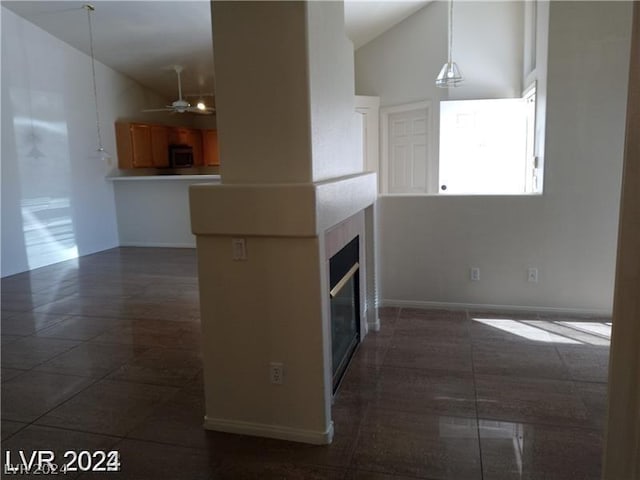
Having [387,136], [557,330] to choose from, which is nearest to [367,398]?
[557,330]

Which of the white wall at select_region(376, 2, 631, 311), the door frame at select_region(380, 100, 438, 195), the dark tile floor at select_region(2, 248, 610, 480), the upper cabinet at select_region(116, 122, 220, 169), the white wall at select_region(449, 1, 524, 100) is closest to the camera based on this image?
the dark tile floor at select_region(2, 248, 610, 480)

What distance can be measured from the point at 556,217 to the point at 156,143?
23.3 feet

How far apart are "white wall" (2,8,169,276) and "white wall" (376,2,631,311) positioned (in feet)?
16.0

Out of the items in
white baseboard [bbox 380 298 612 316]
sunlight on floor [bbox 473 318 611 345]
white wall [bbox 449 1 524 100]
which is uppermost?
white wall [bbox 449 1 524 100]

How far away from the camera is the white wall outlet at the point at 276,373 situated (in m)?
2.36

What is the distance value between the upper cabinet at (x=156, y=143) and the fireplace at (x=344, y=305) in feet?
14.4

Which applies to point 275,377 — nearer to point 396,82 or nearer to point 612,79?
point 612,79

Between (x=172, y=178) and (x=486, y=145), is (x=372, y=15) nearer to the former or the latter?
(x=486, y=145)

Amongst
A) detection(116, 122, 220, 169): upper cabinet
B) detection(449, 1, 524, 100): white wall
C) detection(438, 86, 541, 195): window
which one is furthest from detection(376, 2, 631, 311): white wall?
detection(116, 122, 220, 169): upper cabinet

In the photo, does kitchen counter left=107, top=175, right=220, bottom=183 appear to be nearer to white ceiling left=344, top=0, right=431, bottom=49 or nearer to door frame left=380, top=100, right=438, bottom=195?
door frame left=380, top=100, right=438, bottom=195

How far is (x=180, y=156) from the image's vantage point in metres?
9.40

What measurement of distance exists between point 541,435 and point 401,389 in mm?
791

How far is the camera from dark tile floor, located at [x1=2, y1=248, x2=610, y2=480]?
222cm

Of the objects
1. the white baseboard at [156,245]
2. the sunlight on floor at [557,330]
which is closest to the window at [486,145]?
the sunlight on floor at [557,330]
